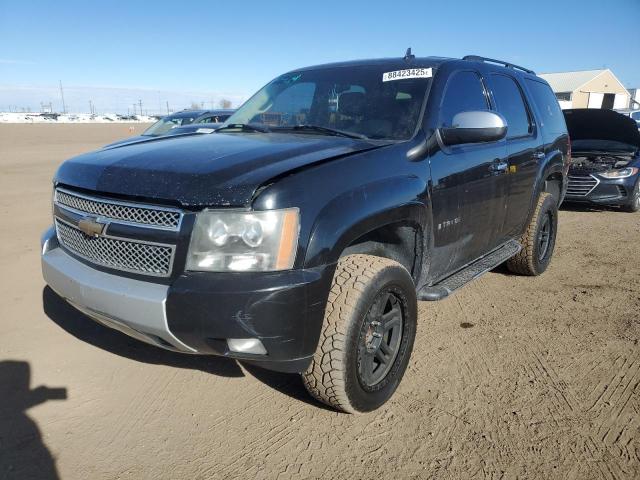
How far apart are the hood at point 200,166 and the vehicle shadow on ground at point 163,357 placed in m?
1.23

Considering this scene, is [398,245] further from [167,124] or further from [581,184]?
[167,124]

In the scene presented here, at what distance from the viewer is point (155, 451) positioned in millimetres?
2404

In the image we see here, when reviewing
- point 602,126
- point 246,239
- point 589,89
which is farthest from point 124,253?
point 589,89

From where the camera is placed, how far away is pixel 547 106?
495 centimetres

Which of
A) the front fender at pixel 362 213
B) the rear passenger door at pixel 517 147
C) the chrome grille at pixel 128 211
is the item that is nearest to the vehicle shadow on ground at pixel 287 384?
the front fender at pixel 362 213

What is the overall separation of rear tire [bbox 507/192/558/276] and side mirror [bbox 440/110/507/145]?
1.90m

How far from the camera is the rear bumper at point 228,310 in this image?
82.0 inches

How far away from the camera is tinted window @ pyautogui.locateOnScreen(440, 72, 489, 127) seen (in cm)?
322

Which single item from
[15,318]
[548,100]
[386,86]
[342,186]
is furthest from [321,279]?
[548,100]

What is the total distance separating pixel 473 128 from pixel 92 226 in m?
2.20

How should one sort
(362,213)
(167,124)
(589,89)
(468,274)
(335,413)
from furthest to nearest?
(589,89) < (167,124) < (468,274) < (335,413) < (362,213)

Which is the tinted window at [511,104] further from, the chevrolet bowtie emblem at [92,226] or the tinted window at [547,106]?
the chevrolet bowtie emblem at [92,226]

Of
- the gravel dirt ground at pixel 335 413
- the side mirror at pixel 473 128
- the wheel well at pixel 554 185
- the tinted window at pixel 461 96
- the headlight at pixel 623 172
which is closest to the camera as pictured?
the gravel dirt ground at pixel 335 413

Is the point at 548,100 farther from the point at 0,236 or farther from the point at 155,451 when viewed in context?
the point at 0,236
